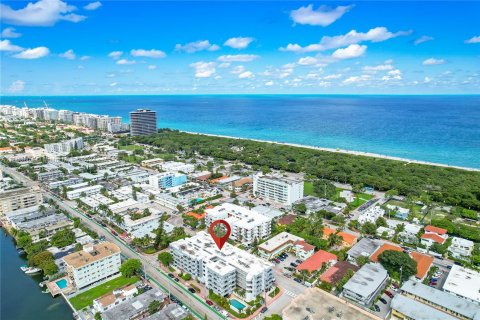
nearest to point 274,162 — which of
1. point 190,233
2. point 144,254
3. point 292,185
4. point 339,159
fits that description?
point 339,159

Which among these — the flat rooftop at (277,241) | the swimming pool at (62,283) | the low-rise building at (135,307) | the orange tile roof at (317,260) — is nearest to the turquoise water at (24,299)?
the swimming pool at (62,283)

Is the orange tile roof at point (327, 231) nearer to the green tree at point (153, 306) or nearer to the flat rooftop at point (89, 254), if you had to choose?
the green tree at point (153, 306)

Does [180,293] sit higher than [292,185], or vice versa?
[292,185]

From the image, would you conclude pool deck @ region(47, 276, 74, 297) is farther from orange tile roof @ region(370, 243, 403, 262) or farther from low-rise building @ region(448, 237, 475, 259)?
low-rise building @ region(448, 237, 475, 259)

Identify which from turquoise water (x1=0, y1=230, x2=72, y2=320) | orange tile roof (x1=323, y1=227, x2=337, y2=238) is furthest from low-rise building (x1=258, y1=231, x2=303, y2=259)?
turquoise water (x1=0, y1=230, x2=72, y2=320)

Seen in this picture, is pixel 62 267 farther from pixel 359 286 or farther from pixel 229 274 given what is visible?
pixel 359 286
